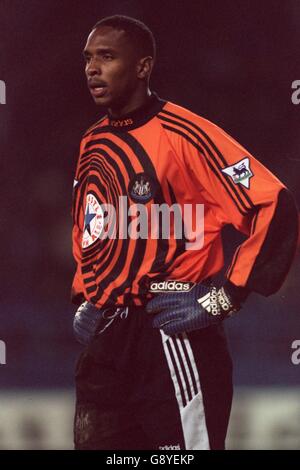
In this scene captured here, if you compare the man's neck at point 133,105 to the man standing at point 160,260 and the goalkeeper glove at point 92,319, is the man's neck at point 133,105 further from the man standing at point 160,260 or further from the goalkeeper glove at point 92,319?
the goalkeeper glove at point 92,319

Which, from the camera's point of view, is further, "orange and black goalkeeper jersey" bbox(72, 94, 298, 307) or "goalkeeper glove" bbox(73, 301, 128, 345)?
"goalkeeper glove" bbox(73, 301, 128, 345)


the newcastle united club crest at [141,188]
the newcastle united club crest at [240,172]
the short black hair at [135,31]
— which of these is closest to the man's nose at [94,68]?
the short black hair at [135,31]

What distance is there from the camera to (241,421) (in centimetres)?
452

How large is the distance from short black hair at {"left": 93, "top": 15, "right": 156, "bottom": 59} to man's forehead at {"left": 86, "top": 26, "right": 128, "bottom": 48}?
0.6 inches

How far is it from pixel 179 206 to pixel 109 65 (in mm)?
513

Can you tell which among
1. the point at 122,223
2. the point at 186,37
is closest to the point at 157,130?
the point at 122,223

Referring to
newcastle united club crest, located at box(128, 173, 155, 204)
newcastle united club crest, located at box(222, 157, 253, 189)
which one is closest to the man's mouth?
newcastle united club crest, located at box(128, 173, 155, 204)

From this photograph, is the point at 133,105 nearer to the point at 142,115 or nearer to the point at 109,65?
the point at 142,115

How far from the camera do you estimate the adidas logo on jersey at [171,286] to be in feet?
10.2

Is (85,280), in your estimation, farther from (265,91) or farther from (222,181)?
(265,91)

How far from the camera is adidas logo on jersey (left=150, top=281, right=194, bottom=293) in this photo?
3113 mm

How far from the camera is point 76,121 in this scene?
4438 millimetres

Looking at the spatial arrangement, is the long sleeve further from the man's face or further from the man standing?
the man's face

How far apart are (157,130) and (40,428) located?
5.98ft
